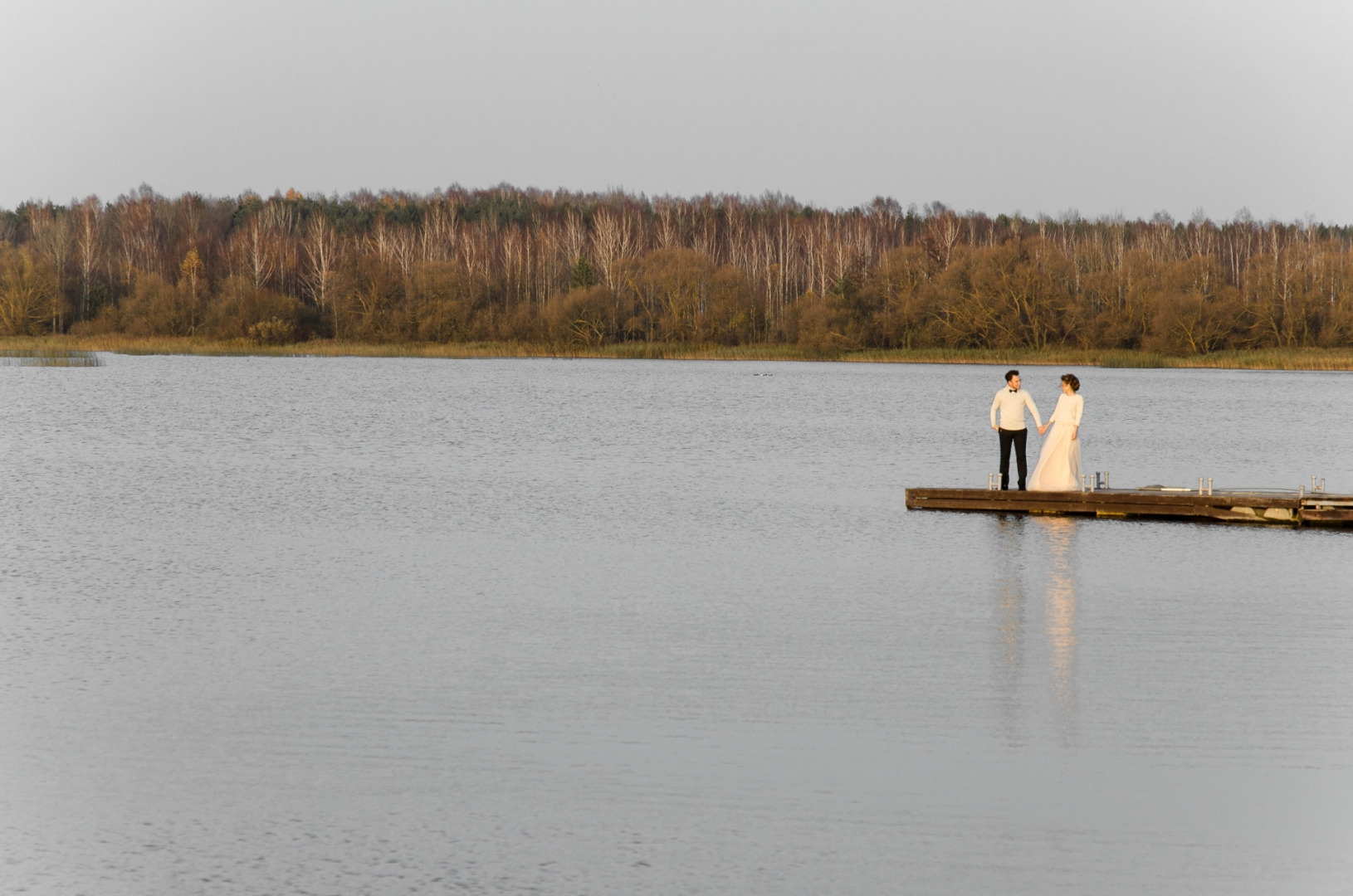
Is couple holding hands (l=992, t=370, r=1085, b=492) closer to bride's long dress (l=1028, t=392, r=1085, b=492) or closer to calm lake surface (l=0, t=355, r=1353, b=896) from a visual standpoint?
bride's long dress (l=1028, t=392, r=1085, b=492)

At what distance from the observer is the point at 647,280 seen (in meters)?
93.7

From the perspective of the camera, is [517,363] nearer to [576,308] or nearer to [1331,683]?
[576,308]

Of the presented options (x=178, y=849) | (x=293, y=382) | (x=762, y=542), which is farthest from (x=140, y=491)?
(x=293, y=382)

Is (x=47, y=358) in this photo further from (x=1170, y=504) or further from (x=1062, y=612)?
(x=1062, y=612)

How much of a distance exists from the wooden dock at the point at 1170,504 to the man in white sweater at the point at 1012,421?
1.65ft

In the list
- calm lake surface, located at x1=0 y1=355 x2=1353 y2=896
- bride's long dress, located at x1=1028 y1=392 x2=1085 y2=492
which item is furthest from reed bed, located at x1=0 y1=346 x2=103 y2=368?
bride's long dress, located at x1=1028 y1=392 x2=1085 y2=492

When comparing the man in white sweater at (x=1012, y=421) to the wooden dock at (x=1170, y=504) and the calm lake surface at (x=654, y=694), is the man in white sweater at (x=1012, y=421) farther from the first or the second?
the calm lake surface at (x=654, y=694)

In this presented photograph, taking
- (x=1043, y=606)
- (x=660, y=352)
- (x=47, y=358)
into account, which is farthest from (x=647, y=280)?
(x=1043, y=606)

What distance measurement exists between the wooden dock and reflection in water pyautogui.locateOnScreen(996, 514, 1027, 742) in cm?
36

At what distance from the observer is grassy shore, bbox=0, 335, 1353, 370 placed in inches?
3179

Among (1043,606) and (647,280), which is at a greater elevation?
(647,280)

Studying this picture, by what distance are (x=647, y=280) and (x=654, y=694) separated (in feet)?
278

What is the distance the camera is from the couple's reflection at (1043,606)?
9.77 meters

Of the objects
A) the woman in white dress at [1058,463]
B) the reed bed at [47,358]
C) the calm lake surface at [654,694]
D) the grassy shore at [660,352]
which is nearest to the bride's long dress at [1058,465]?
the woman in white dress at [1058,463]
